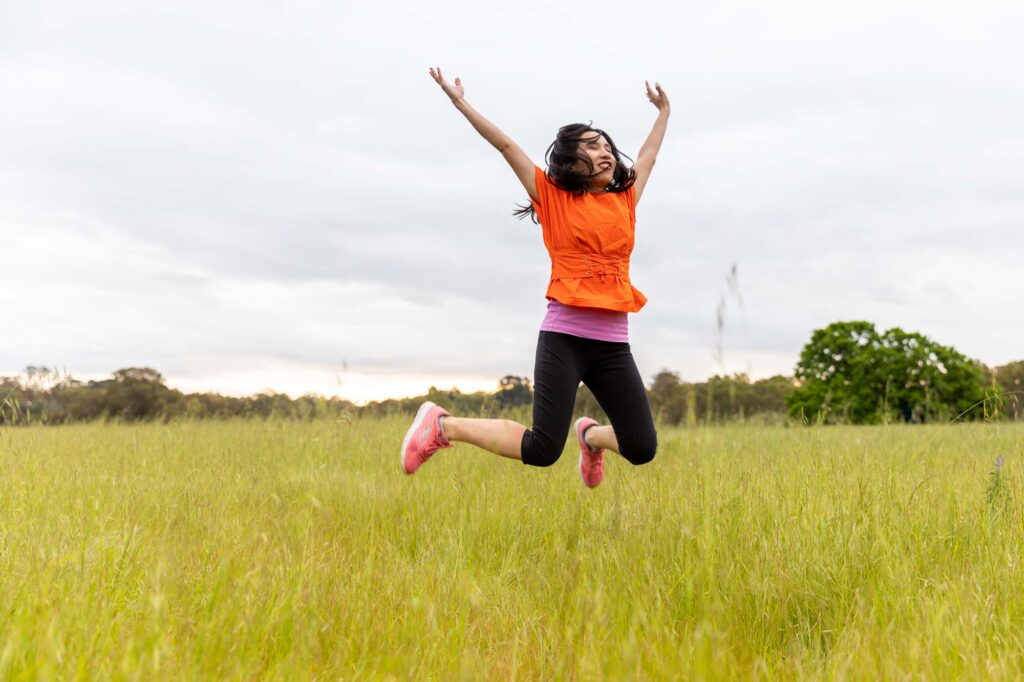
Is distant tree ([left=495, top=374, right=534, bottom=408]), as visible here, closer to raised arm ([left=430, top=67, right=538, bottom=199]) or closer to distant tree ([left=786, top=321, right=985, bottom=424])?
raised arm ([left=430, top=67, right=538, bottom=199])

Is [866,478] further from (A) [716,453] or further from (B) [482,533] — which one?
(A) [716,453]

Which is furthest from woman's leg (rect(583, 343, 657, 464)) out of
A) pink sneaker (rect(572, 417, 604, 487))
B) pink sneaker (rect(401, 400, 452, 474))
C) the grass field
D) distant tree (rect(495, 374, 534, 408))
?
distant tree (rect(495, 374, 534, 408))

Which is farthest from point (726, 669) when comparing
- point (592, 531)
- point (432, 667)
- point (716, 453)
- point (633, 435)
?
point (716, 453)

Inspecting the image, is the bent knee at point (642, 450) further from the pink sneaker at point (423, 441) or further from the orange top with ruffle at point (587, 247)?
the pink sneaker at point (423, 441)

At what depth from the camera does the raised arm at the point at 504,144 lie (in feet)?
14.1

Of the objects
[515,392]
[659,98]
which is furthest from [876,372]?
[659,98]

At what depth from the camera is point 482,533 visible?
3.98m

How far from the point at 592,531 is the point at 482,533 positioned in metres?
0.55

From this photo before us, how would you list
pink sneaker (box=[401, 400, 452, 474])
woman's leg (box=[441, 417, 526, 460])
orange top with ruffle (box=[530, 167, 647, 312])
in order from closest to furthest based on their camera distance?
orange top with ruffle (box=[530, 167, 647, 312]) → woman's leg (box=[441, 417, 526, 460]) → pink sneaker (box=[401, 400, 452, 474])

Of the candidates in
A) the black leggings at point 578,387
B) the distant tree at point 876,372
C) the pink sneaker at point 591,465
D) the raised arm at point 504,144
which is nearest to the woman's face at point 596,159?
the raised arm at point 504,144

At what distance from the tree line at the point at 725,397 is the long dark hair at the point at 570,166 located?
1.24m

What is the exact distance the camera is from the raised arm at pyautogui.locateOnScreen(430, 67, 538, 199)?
4.29m

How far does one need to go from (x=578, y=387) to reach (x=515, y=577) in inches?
47.0

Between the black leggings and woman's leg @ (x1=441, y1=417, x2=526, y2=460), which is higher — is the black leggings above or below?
above
